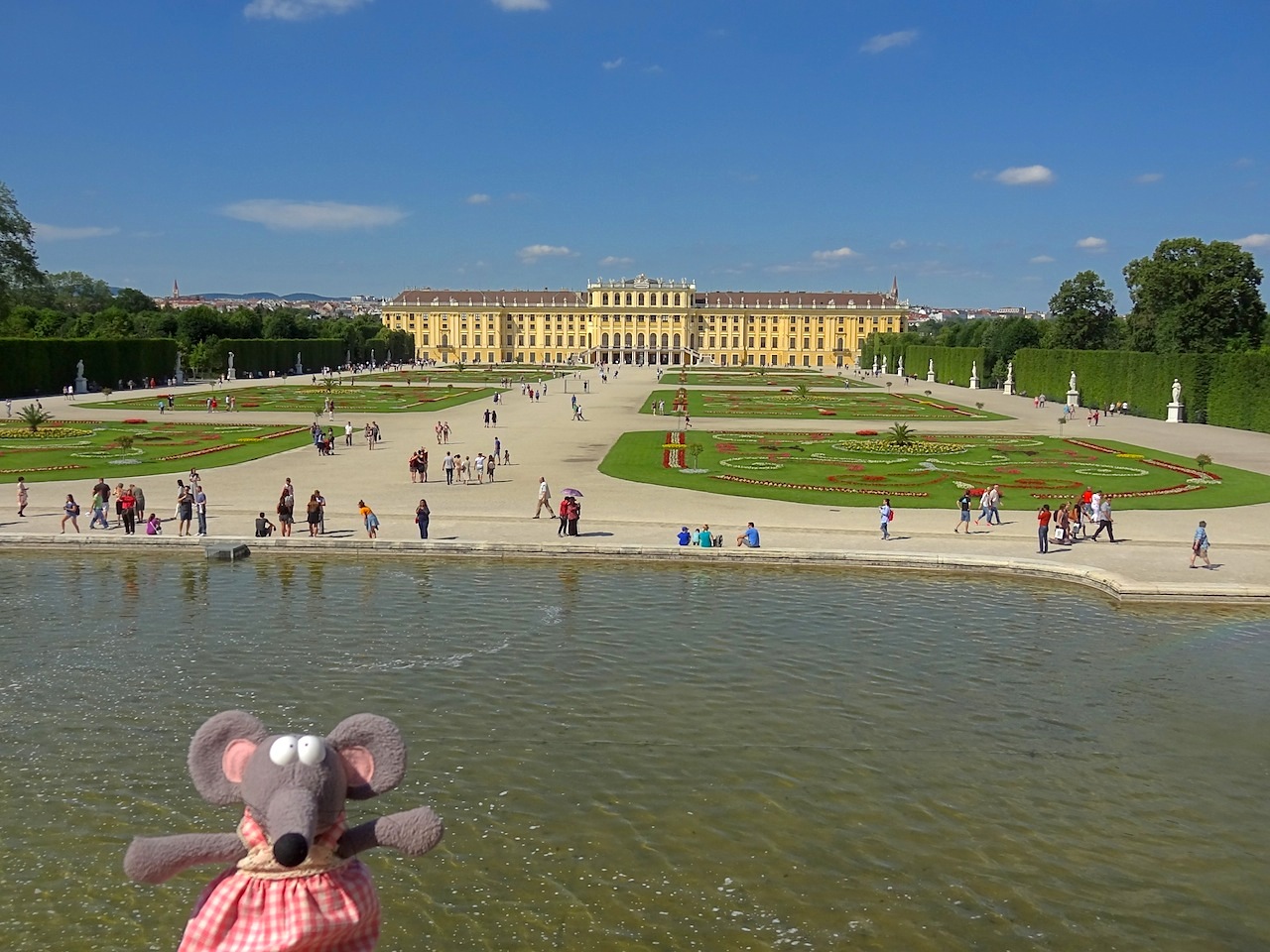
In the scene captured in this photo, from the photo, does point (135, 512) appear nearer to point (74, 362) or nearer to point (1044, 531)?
point (1044, 531)

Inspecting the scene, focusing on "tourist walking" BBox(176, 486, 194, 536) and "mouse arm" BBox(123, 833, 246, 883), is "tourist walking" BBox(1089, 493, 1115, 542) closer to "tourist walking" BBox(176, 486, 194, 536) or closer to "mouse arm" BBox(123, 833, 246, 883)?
"tourist walking" BBox(176, 486, 194, 536)

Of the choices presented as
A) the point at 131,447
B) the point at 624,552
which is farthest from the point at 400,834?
the point at 131,447

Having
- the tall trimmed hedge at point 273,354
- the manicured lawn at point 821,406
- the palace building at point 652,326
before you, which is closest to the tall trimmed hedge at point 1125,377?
the manicured lawn at point 821,406

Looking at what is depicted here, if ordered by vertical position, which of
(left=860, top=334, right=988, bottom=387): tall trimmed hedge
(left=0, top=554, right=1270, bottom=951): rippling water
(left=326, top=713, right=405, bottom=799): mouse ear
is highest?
(left=860, top=334, right=988, bottom=387): tall trimmed hedge

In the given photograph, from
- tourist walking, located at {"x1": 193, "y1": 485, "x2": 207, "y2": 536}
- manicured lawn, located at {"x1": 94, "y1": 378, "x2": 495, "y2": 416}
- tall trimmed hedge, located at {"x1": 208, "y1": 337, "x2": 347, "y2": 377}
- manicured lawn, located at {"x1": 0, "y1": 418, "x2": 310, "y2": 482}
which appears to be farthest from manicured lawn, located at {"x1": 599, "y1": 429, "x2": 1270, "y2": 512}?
tall trimmed hedge, located at {"x1": 208, "y1": 337, "x2": 347, "y2": 377}

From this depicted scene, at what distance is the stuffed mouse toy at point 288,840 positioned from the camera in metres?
3.54

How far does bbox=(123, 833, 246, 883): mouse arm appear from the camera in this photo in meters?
3.61

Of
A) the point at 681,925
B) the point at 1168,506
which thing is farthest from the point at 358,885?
the point at 1168,506

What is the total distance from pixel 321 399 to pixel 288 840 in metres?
54.7

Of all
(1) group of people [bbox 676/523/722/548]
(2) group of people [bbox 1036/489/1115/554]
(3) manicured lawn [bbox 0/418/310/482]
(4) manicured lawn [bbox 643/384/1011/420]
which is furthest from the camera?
A: (4) manicured lawn [bbox 643/384/1011/420]

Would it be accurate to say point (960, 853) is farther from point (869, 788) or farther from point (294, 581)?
point (294, 581)

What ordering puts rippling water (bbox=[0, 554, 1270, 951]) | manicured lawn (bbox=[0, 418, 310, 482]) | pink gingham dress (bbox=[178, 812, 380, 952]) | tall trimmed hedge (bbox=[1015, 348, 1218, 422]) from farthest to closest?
tall trimmed hedge (bbox=[1015, 348, 1218, 422]), manicured lawn (bbox=[0, 418, 310, 482]), rippling water (bbox=[0, 554, 1270, 951]), pink gingham dress (bbox=[178, 812, 380, 952])

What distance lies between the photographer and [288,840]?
346 centimetres

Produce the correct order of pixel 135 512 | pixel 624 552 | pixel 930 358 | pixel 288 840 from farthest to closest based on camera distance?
pixel 930 358 → pixel 135 512 → pixel 624 552 → pixel 288 840
